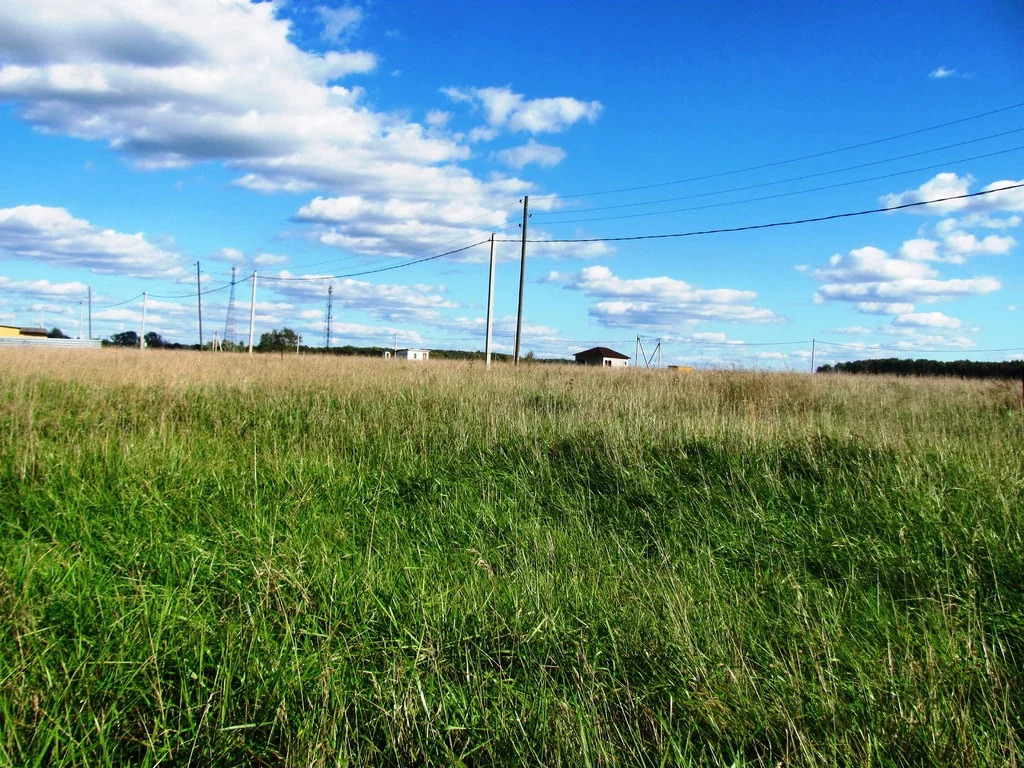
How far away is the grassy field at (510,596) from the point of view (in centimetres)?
211

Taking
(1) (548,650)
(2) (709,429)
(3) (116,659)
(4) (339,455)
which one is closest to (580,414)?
(2) (709,429)

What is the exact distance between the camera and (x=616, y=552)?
401 cm

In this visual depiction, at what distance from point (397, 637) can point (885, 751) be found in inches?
73.2

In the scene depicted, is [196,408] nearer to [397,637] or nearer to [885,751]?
[397,637]

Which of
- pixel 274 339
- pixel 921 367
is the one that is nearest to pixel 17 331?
pixel 274 339

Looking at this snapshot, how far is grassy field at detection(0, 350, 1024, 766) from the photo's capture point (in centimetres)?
211

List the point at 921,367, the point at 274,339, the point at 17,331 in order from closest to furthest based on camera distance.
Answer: the point at 921,367
the point at 274,339
the point at 17,331

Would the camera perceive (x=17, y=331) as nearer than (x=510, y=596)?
No

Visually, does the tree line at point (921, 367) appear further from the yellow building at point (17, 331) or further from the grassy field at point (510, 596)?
the yellow building at point (17, 331)

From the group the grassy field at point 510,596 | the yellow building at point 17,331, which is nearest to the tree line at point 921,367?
the grassy field at point 510,596

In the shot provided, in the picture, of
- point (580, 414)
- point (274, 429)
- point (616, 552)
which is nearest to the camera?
point (616, 552)

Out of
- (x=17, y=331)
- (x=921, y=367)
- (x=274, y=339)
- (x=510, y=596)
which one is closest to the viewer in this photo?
(x=510, y=596)

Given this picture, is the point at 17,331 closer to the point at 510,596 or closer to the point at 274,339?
the point at 274,339

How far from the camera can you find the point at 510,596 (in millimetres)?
3076
